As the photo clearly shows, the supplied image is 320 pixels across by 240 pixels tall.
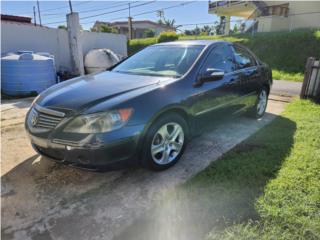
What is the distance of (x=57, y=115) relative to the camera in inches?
99.2

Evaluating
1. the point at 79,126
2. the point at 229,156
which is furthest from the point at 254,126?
the point at 79,126

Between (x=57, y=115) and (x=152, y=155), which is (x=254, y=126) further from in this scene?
(x=57, y=115)

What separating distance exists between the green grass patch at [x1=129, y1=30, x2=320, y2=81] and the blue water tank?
9607mm

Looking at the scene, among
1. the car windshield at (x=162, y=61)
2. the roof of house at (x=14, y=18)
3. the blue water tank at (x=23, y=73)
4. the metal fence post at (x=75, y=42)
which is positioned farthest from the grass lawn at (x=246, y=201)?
the roof of house at (x=14, y=18)

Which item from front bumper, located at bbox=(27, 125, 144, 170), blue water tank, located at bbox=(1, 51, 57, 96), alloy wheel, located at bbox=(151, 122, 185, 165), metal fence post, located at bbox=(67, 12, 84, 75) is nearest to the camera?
front bumper, located at bbox=(27, 125, 144, 170)

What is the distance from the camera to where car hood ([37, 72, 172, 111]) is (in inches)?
101

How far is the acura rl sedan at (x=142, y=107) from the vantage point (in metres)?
2.41

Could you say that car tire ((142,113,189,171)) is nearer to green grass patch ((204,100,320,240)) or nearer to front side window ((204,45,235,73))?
green grass patch ((204,100,320,240))

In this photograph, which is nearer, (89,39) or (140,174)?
(140,174)

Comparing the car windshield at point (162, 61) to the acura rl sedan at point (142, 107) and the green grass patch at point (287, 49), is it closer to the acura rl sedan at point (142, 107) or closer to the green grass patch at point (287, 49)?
the acura rl sedan at point (142, 107)

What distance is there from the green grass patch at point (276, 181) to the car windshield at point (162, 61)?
1.33m

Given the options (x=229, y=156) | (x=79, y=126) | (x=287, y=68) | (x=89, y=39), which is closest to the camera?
(x=79, y=126)

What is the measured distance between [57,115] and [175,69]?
159cm

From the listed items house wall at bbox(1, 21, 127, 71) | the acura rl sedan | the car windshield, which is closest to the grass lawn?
the acura rl sedan
